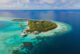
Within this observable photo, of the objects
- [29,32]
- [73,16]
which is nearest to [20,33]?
[29,32]

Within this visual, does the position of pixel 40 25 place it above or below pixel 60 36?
above

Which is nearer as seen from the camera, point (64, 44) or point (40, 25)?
point (64, 44)

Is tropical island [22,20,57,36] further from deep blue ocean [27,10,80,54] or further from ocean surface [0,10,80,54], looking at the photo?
deep blue ocean [27,10,80,54]

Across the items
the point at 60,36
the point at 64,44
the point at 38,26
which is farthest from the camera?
the point at 38,26

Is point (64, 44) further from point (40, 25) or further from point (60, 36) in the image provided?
point (40, 25)

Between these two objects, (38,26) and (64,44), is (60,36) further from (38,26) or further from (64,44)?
(38,26)

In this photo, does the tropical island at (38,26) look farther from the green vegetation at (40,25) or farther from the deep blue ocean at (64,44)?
the deep blue ocean at (64,44)

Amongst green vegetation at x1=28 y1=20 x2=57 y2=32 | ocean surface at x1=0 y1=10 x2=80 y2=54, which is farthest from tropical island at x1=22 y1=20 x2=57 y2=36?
ocean surface at x1=0 y1=10 x2=80 y2=54

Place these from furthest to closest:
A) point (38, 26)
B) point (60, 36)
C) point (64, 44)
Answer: point (38, 26) → point (60, 36) → point (64, 44)

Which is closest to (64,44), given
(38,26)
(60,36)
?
(60,36)

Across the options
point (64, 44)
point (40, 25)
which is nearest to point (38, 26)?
point (40, 25)
